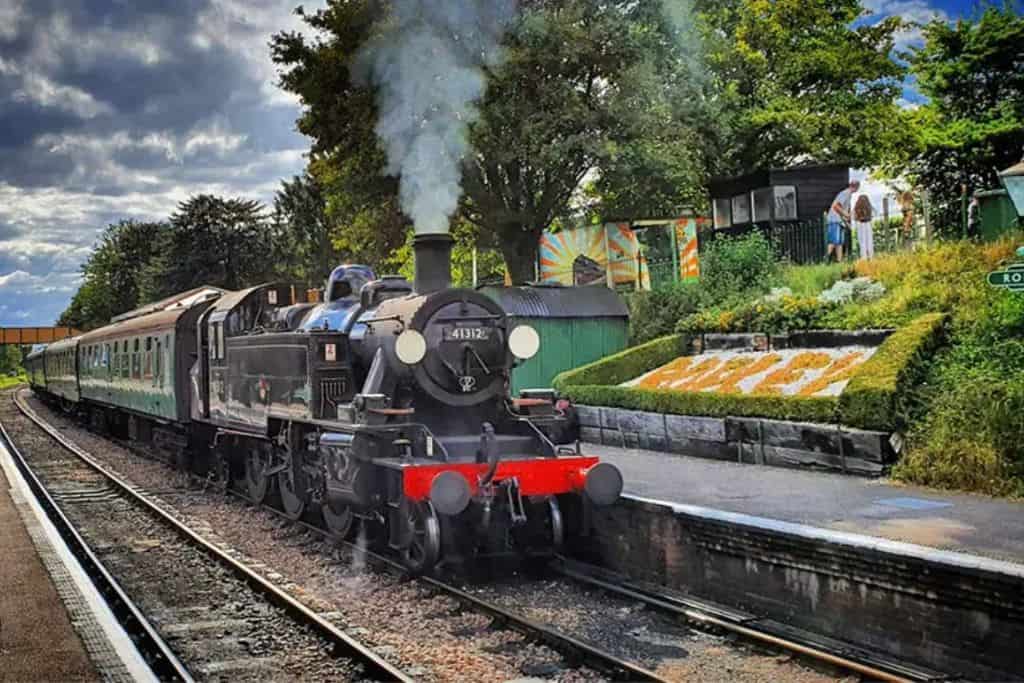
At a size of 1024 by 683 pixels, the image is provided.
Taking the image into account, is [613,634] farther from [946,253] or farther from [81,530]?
[946,253]

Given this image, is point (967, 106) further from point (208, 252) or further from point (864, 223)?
point (208, 252)

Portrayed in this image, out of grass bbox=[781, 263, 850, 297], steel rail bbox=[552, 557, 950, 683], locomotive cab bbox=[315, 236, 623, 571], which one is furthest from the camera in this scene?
grass bbox=[781, 263, 850, 297]

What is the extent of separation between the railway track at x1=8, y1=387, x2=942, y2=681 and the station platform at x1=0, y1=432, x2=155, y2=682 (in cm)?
277

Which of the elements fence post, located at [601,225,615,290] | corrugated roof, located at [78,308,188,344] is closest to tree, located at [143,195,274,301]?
corrugated roof, located at [78,308,188,344]

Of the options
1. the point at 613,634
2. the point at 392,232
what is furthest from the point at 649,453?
the point at 392,232

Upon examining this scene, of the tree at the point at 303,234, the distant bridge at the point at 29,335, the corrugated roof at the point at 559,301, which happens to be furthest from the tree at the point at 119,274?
the corrugated roof at the point at 559,301

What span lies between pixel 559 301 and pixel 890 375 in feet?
30.3

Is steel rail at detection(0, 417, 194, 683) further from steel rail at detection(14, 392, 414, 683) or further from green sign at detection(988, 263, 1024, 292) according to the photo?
green sign at detection(988, 263, 1024, 292)

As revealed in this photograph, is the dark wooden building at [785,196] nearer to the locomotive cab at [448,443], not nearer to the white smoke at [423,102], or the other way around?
the white smoke at [423,102]

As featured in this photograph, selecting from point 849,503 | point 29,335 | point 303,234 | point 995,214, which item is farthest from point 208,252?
point 849,503

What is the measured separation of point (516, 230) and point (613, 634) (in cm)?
2083

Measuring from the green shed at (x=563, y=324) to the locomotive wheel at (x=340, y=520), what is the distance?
9016 millimetres

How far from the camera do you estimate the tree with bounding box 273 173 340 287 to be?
55375 mm

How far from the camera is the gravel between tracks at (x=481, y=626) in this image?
6.78m
